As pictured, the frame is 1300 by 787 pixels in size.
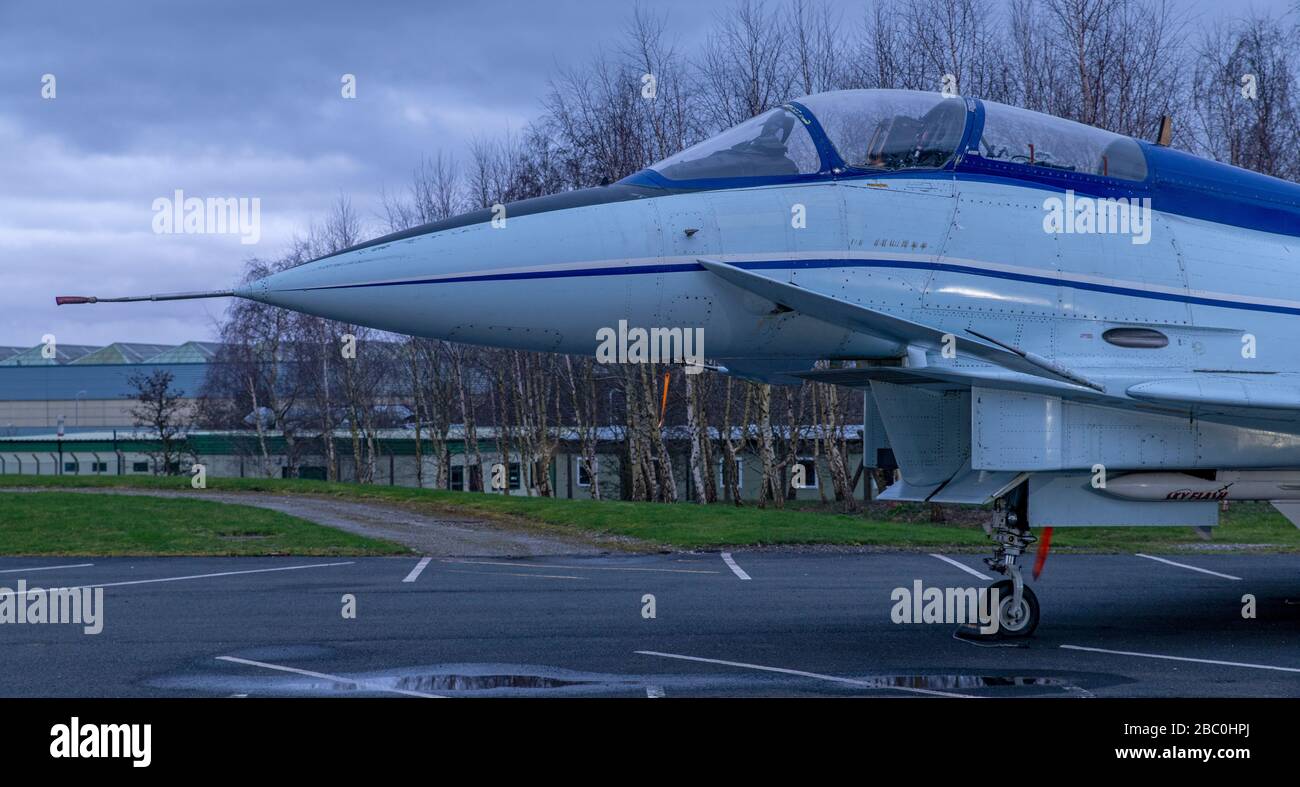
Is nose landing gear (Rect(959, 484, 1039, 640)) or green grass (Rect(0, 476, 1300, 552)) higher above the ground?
nose landing gear (Rect(959, 484, 1039, 640))

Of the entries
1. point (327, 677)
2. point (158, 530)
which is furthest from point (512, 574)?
point (158, 530)

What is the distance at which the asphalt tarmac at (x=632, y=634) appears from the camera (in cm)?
797

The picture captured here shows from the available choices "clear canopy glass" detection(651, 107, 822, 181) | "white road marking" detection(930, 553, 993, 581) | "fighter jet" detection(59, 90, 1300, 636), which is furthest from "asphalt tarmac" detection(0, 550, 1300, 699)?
"clear canopy glass" detection(651, 107, 822, 181)

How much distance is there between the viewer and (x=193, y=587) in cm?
1400

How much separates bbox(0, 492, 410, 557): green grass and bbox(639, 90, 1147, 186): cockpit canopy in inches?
436

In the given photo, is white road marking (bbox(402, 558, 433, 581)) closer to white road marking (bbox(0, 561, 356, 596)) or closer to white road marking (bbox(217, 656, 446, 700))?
white road marking (bbox(0, 561, 356, 596))

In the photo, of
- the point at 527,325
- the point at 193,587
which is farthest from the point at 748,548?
the point at 527,325

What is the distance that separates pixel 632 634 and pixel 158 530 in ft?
42.6

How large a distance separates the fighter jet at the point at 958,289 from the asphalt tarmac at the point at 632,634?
1303 millimetres

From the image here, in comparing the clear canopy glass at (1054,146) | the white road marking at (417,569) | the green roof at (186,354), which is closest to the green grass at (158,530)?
the white road marking at (417,569)

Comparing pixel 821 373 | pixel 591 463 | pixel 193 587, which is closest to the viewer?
pixel 821 373

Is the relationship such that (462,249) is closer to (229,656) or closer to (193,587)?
(229,656)

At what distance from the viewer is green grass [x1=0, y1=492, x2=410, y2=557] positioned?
60.9ft
